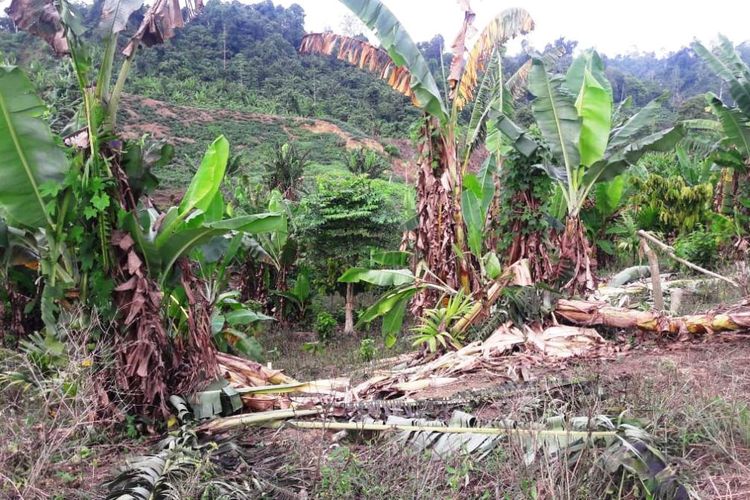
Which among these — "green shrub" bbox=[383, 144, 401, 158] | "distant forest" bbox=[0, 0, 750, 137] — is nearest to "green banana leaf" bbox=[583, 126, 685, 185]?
"green shrub" bbox=[383, 144, 401, 158]

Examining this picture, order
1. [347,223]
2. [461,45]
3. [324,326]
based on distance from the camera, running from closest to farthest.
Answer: [461,45] < [324,326] < [347,223]

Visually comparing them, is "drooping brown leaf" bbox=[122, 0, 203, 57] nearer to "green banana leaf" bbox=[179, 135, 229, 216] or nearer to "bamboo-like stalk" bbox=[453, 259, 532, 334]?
"green banana leaf" bbox=[179, 135, 229, 216]

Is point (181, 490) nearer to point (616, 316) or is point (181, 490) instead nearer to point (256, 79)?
point (616, 316)

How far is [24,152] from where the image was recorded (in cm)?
412

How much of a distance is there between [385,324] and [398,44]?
12.5 ft

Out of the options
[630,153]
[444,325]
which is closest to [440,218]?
[444,325]

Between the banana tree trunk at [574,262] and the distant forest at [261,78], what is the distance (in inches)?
1289

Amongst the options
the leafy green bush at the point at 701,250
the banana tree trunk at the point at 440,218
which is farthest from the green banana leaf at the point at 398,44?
the leafy green bush at the point at 701,250

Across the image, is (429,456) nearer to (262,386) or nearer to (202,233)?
(262,386)

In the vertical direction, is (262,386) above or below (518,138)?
below

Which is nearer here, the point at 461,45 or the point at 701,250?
the point at 461,45

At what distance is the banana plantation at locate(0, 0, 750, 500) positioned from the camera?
10.3ft

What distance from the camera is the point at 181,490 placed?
285cm

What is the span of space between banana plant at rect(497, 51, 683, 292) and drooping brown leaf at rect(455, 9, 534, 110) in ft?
3.81
